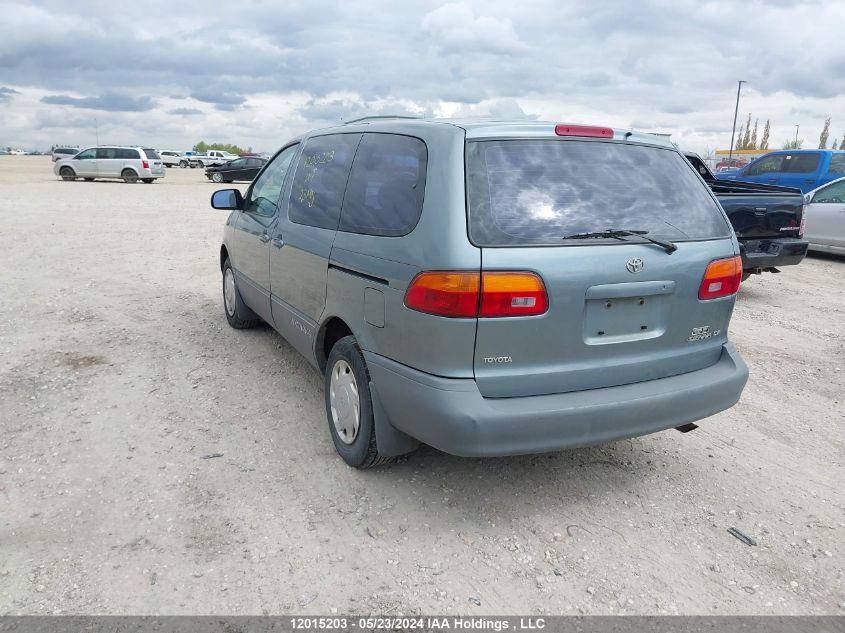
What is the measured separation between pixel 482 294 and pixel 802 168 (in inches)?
561

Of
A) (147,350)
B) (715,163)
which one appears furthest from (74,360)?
(715,163)

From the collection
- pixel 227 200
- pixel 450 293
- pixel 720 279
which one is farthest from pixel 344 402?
pixel 227 200

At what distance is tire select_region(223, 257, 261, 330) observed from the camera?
579cm

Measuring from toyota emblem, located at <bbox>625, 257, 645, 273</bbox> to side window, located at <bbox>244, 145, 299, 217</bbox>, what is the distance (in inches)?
102

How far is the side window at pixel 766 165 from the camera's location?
47.9 feet

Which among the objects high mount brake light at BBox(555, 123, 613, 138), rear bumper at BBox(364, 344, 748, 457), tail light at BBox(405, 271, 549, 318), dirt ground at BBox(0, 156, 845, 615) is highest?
high mount brake light at BBox(555, 123, 613, 138)

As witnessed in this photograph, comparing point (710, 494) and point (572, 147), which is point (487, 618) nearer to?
point (710, 494)

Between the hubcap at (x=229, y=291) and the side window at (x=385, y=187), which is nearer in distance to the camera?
the side window at (x=385, y=187)

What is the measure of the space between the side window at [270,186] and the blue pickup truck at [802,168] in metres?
12.1

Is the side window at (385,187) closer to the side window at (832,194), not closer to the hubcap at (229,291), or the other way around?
the hubcap at (229,291)

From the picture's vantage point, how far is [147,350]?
5414mm

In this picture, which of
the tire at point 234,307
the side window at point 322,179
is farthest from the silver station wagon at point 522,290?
the tire at point 234,307

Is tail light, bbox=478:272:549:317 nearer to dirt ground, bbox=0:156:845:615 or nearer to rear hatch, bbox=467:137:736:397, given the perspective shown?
rear hatch, bbox=467:137:736:397

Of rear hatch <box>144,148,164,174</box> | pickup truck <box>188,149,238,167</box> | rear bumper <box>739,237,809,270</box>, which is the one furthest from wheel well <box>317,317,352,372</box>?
pickup truck <box>188,149,238,167</box>
